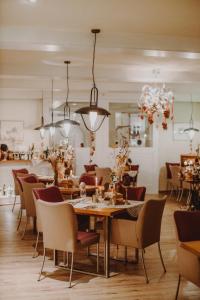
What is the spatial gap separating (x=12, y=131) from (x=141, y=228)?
8284 millimetres

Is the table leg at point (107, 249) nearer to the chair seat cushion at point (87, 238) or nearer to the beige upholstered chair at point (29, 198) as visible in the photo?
the chair seat cushion at point (87, 238)

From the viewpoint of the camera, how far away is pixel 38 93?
37.5 ft

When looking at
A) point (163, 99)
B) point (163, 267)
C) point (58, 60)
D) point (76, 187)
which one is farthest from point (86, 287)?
point (163, 99)

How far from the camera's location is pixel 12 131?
1227 cm

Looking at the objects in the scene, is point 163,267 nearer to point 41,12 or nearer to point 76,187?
point 76,187

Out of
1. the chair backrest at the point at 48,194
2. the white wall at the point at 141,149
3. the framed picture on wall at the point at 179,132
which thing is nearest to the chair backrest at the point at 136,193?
the chair backrest at the point at 48,194

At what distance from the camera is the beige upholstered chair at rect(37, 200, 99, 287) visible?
15.0 feet

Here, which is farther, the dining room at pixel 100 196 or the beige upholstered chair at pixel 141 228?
the beige upholstered chair at pixel 141 228

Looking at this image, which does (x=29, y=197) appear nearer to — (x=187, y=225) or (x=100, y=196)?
(x=100, y=196)

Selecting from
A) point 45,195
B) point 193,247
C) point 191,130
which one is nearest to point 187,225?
point 193,247

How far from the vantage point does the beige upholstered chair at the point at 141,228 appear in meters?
4.73

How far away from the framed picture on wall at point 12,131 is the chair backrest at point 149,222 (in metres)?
8.02

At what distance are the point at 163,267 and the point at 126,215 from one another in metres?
0.89

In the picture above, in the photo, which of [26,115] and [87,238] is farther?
[26,115]
